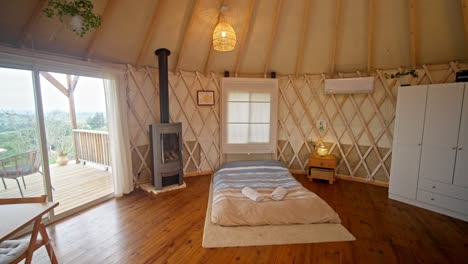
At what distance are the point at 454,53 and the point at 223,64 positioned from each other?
3597mm

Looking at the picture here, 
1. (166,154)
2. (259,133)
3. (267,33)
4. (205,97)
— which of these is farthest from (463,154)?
(166,154)

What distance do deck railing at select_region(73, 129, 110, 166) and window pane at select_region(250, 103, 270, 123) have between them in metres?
2.85

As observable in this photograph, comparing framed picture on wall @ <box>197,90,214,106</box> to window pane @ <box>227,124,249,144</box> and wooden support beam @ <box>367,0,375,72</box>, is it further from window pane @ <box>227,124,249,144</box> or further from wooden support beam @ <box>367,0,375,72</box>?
wooden support beam @ <box>367,0,375,72</box>

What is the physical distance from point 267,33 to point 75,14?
2.64m

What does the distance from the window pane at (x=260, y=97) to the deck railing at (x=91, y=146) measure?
2.91 meters

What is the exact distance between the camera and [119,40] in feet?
9.02

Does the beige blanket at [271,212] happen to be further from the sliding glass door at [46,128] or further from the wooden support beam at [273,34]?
the wooden support beam at [273,34]

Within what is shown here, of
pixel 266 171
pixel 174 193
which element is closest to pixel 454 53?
pixel 266 171

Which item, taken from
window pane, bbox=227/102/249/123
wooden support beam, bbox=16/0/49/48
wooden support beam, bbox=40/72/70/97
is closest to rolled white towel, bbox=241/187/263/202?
window pane, bbox=227/102/249/123

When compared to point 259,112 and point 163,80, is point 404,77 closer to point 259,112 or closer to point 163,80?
point 259,112

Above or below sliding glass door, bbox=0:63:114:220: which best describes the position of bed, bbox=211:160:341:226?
below

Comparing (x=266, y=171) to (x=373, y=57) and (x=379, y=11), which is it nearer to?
(x=373, y=57)

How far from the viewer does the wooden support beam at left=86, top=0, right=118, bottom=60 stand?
7.79 ft

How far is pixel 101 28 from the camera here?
2.51 metres
